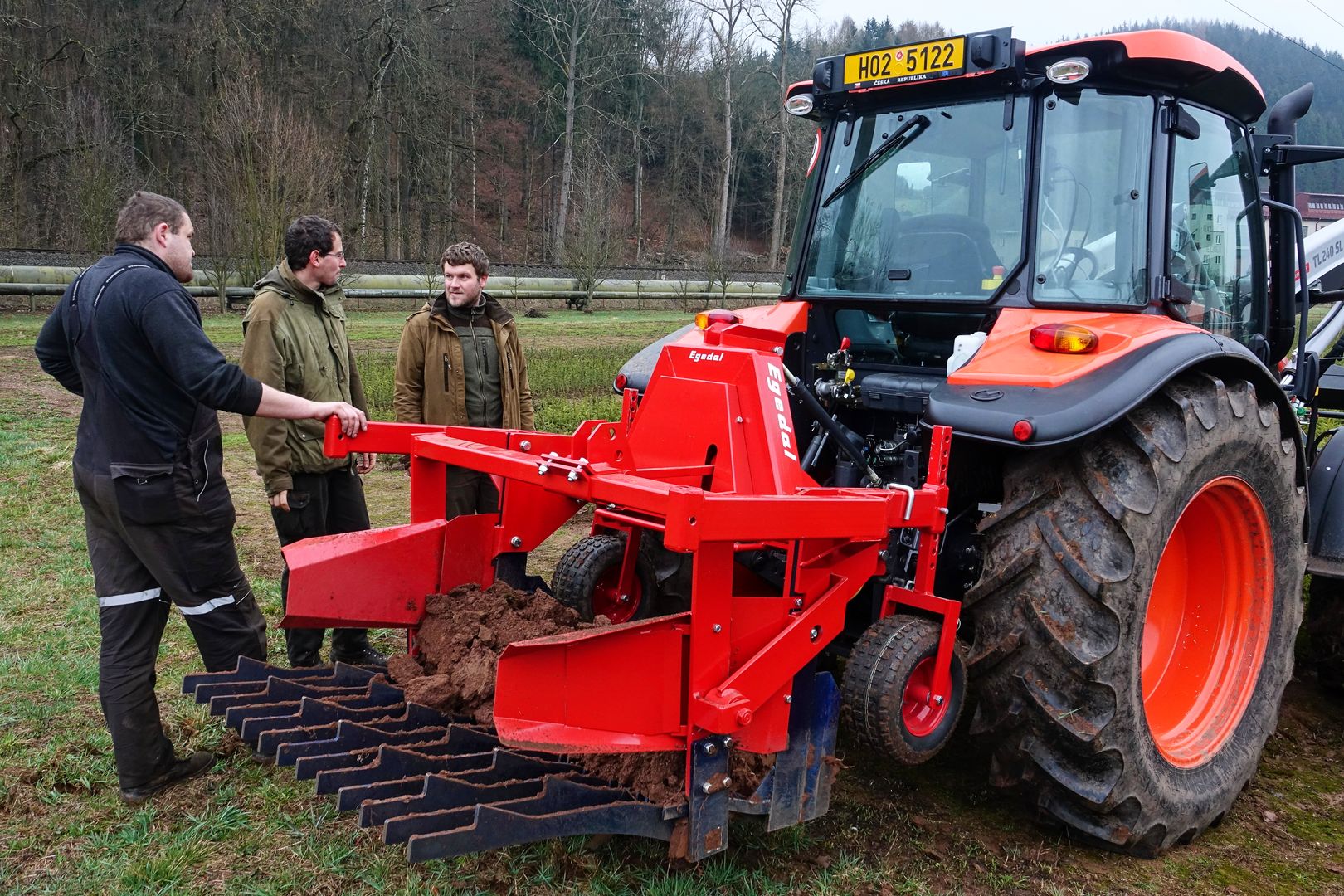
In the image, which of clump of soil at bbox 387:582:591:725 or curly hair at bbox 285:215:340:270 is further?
curly hair at bbox 285:215:340:270

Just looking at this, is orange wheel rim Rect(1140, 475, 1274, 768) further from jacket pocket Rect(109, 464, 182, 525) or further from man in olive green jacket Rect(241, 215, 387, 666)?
jacket pocket Rect(109, 464, 182, 525)

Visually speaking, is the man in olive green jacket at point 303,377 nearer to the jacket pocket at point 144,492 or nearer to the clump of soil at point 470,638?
the jacket pocket at point 144,492

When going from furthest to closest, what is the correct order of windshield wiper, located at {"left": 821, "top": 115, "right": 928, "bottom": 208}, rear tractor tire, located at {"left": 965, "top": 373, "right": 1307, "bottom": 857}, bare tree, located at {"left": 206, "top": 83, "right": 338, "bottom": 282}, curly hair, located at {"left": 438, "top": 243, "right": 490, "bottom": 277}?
1. bare tree, located at {"left": 206, "top": 83, "right": 338, "bottom": 282}
2. curly hair, located at {"left": 438, "top": 243, "right": 490, "bottom": 277}
3. windshield wiper, located at {"left": 821, "top": 115, "right": 928, "bottom": 208}
4. rear tractor tire, located at {"left": 965, "top": 373, "right": 1307, "bottom": 857}

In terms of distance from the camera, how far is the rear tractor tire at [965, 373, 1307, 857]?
2840mm

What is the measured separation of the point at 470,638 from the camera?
3314 millimetres

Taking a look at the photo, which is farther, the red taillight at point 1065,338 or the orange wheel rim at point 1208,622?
the orange wheel rim at point 1208,622

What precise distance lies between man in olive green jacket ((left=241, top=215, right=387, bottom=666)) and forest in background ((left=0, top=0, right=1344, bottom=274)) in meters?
16.2

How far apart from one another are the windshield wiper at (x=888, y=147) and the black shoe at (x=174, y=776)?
2.99 metres

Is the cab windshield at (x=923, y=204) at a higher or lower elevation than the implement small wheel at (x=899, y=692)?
higher

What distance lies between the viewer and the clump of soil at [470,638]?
3.11 metres

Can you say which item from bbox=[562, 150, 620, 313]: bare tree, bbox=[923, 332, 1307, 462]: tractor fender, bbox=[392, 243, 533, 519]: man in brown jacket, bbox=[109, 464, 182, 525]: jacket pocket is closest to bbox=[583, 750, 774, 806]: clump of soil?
bbox=[923, 332, 1307, 462]: tractor fender

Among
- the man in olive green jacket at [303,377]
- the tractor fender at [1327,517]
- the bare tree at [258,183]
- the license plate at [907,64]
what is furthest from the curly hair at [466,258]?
the bare tree at [258,183]

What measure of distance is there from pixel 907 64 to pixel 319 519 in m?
2.90

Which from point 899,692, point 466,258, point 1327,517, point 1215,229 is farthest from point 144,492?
point 1327,517
